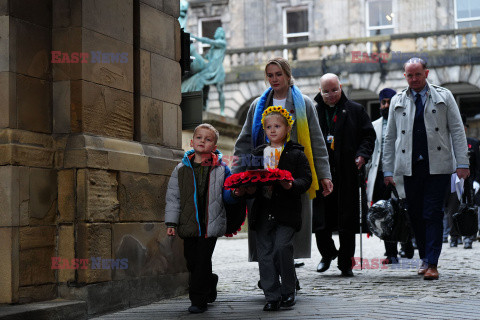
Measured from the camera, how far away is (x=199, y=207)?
19.3ft

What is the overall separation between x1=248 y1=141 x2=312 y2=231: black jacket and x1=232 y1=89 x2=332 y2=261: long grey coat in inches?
19.8

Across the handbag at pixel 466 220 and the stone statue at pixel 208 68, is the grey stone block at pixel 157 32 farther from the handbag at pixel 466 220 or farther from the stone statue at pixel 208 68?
the stone statue at pixel 208 68

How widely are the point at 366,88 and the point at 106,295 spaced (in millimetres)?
24872

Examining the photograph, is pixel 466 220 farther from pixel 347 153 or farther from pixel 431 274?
pixel 431 274

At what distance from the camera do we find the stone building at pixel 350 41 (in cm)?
2867

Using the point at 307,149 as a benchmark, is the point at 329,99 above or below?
above

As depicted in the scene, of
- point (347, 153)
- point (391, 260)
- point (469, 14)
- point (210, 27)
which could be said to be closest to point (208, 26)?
point (210, 27)

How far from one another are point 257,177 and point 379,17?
95.5ft

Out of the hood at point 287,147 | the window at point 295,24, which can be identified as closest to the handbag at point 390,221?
the hood at point 287,147

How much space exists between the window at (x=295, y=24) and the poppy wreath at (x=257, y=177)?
1180 inches

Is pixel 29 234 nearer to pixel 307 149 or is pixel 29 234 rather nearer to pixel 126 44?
pixel 126 44

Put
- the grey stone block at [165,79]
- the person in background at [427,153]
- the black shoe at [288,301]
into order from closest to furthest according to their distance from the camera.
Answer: the black shoe at [288,301]
the grey stone block at [165,79]
the person in background at [427,153]

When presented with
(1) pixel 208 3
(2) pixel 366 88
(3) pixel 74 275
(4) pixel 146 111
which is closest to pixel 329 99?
(4) pixel 146 111

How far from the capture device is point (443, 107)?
790cm
